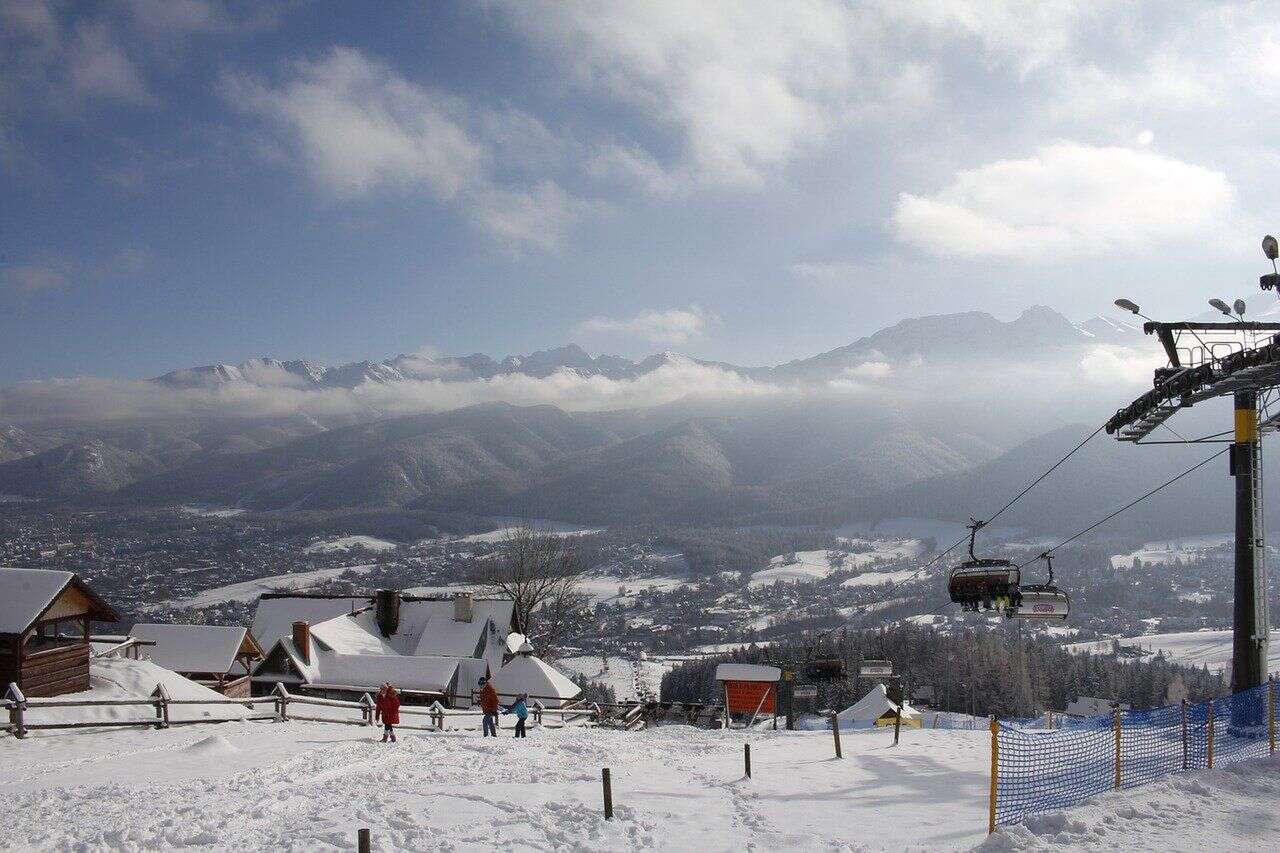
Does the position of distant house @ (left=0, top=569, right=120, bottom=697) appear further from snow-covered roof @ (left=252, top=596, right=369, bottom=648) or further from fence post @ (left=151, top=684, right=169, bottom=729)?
snow-covered roof @ (left=252, top=596, right=369, bottom=648)

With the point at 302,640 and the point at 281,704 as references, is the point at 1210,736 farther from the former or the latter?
the point at 302,640

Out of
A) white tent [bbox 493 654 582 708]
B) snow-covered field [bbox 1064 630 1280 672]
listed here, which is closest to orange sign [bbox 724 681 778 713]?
white tent [bbox 493 654 582 708]

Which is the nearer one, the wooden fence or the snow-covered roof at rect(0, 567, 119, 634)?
the wooden fence

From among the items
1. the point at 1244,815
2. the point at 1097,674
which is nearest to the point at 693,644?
the point at 1097,674

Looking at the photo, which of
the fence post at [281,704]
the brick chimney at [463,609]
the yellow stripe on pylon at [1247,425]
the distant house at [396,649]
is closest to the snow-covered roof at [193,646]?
the distant house at [396,649]

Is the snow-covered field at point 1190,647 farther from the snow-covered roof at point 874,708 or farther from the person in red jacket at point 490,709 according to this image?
the person in red jacket at point 490,709

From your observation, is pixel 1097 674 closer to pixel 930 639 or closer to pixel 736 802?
pixel 930 639
